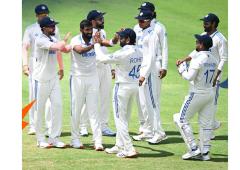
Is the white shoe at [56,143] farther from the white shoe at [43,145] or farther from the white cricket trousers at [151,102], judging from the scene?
the white cricket trousers at [151,102]

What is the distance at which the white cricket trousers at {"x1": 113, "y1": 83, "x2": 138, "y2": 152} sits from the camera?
12.2m

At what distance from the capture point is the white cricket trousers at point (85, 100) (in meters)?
12.6

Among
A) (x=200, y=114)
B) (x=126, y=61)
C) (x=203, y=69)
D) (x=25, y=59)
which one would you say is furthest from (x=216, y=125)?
(x=25, y=59)

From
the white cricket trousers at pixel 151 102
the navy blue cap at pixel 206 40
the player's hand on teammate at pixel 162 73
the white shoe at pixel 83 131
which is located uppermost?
the navy blue cap at pixel 206 40

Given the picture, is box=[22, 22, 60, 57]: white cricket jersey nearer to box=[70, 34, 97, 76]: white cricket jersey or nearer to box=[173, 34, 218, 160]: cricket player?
box=[70, 34, 97, 76]: white cricket jersey

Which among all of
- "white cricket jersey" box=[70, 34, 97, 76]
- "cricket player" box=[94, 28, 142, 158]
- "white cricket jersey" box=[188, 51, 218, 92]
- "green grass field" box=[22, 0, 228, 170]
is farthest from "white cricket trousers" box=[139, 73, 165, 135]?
"white cricket jersey" box=[188, 51, 218, 92]

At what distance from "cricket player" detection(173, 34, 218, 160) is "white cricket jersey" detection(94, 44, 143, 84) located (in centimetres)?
57

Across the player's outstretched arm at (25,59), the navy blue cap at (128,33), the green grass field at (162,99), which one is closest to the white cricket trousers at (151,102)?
the green grass field at (162,99)

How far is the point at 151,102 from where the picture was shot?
1312 cm

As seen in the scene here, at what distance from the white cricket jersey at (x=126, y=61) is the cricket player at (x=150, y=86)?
1.79 feet

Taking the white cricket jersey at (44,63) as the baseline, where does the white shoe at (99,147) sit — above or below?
below

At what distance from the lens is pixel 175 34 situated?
53.8 feet

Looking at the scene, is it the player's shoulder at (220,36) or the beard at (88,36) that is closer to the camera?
the beard at (88,36)
